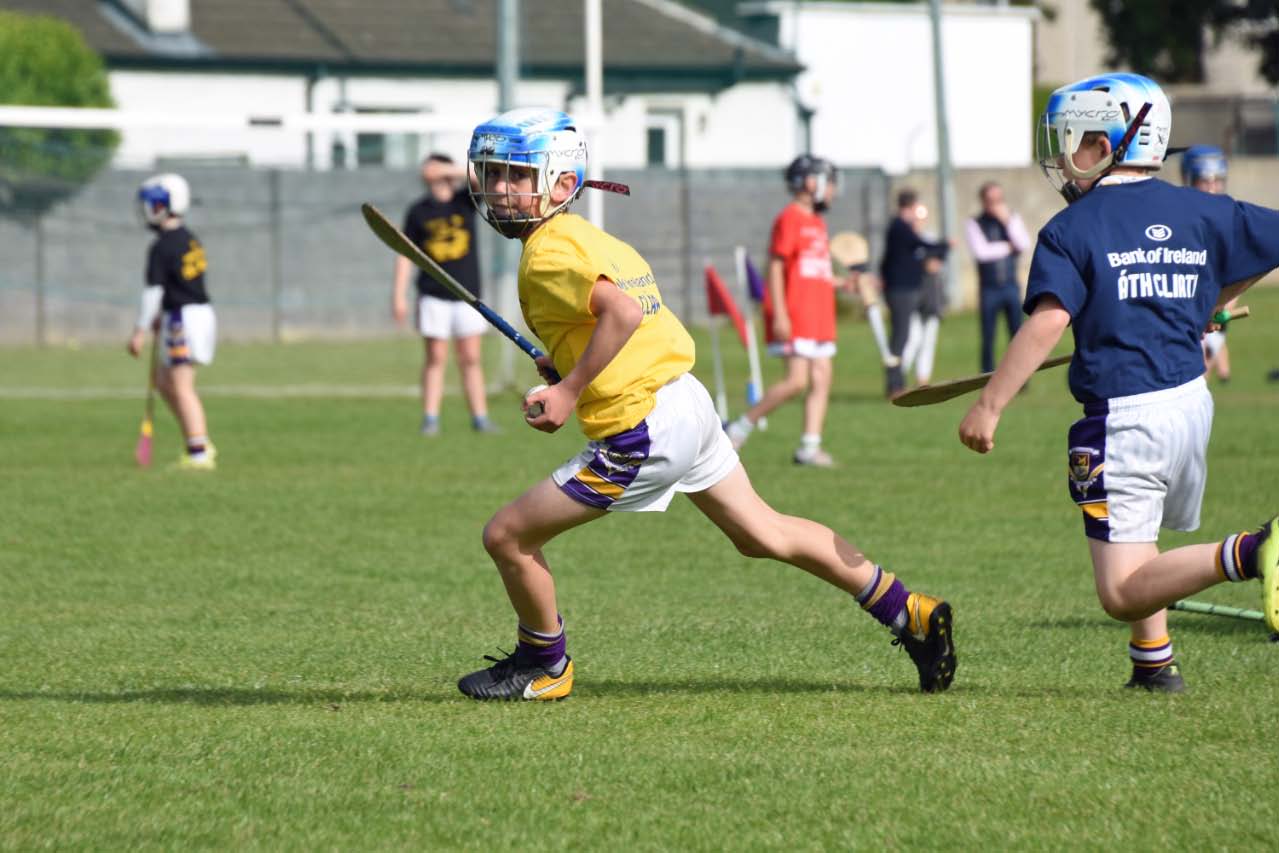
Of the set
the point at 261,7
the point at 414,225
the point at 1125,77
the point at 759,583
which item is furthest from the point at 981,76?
the point at 1125,77

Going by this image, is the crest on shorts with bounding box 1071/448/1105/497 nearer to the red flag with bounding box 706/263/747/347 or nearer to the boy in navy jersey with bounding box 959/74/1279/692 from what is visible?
the boy in navy jersey with bounding box 959/74/1279/692

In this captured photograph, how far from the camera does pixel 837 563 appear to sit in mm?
6074

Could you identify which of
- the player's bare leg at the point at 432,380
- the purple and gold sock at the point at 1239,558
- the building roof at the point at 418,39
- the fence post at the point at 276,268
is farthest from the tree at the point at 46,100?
the purple and gold sock at the point at 1239,558

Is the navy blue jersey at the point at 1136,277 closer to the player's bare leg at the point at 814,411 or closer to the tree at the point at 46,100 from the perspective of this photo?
the player's bare leg at the point at 814,411

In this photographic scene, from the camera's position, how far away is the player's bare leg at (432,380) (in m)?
15.2

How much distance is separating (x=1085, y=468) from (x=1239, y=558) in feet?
1.57

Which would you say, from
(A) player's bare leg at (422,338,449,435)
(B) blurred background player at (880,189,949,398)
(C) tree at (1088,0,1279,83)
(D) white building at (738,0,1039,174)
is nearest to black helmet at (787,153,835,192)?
(A) player's bare leg at (422,338,449,435)

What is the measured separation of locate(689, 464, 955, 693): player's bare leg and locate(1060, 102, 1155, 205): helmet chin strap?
124 centimetres

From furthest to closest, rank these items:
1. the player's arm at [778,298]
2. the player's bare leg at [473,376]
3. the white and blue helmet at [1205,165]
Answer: the player's bare leg at [473,376] < the player's arm at [778,298] < the white and blue helmet at [1205,165]

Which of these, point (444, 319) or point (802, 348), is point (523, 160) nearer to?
point (802, 348)

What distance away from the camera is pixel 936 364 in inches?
875

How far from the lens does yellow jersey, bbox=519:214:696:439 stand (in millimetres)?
5703

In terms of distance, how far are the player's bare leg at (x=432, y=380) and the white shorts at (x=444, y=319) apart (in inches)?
4.7

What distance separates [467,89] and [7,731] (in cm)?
3019
